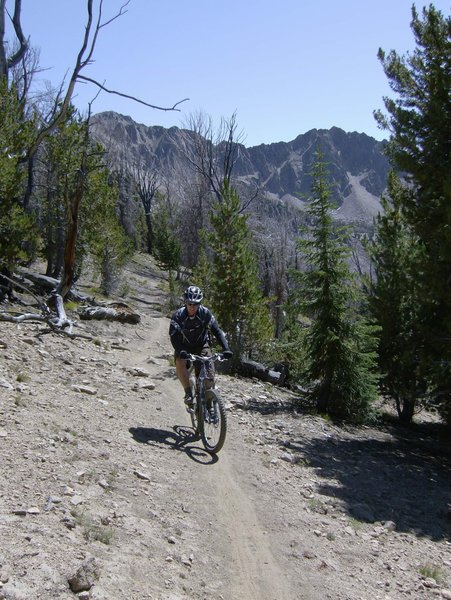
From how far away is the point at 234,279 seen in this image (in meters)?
17.6

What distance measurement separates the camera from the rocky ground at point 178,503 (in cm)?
459

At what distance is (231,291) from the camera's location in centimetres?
1762

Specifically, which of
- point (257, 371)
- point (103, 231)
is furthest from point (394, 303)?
point (103, 231)

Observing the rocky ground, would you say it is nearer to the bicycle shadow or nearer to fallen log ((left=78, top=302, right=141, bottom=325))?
the bicycle shadow

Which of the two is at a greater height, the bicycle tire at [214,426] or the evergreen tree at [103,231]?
the evergreen tree at [103,231]

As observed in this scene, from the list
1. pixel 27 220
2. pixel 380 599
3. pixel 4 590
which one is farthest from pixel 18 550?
pixel 27 220

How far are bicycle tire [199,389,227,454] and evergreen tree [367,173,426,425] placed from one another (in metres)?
8.79

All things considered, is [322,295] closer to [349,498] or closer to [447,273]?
[447,273]

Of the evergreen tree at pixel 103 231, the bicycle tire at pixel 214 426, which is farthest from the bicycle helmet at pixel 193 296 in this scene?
the evergreen tree at pixel 103 231

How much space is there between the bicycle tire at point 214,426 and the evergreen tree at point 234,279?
9608mm

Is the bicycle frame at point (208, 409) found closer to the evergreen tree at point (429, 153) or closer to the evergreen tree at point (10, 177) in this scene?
the evergreen tree at point (429, 153)

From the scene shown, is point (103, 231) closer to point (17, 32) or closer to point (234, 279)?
point (234, 279)

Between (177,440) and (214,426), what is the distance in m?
0.88

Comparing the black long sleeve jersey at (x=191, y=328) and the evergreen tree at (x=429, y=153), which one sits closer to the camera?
the black long sleeve jersey at (x=191, y=328)
